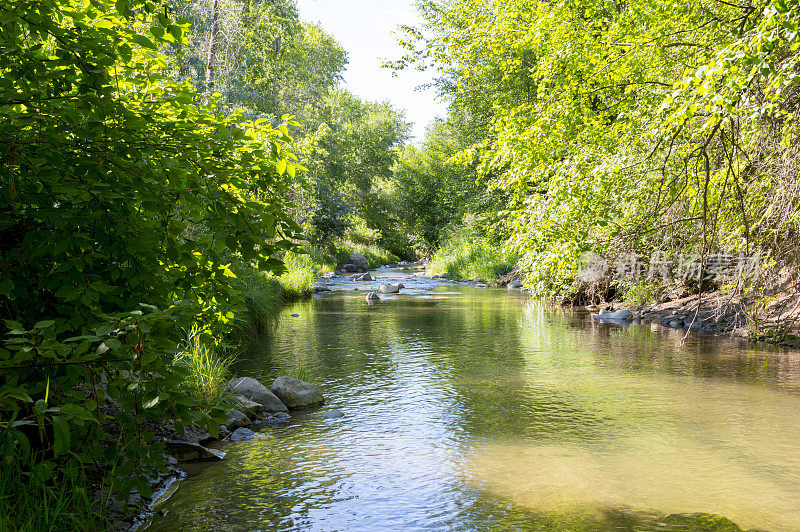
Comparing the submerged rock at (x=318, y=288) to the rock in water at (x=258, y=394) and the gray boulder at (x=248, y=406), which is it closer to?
the rock in water at (x=258, y=394)

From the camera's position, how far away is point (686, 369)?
30.7ft

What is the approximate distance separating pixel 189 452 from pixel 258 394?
1.74m

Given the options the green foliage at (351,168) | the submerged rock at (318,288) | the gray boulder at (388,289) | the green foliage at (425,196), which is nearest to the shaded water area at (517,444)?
the submerged rock at (318,288)

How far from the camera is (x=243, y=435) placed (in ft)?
21.4

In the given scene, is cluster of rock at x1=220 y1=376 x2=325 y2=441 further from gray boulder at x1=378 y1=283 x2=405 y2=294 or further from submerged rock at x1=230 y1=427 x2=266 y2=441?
gray boulder at x1=378 y1=283 x2=405 y2=294

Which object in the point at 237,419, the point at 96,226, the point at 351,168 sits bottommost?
the point at 237,419

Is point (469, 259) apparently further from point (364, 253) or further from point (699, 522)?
point (699, 522)

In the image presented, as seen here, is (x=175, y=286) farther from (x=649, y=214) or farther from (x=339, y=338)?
(x=649, y=214)

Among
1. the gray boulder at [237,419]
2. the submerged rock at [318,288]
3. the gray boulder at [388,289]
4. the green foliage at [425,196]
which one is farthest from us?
the green foliage at [425,196]

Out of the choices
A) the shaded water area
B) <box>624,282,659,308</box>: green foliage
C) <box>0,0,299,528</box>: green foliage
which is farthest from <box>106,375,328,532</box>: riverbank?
<box>624,282,659,308</box>: green foliage

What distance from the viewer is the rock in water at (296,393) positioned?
764 centimetres

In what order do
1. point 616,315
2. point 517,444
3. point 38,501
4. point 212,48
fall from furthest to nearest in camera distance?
point 212,48
point 616,315
point 517,444
point 38,501

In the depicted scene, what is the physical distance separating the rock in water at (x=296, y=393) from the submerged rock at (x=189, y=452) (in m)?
1.82

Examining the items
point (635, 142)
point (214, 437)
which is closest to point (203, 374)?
point (214, 437)
